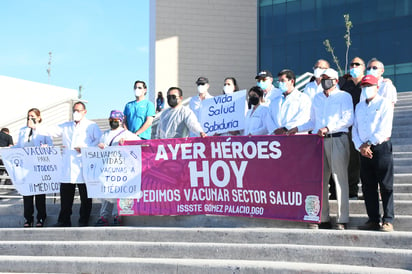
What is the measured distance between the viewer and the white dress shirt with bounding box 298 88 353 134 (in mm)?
6449

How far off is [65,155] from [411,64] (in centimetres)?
2469

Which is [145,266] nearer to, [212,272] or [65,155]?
[212,272]

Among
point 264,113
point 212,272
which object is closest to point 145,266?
point 212,272

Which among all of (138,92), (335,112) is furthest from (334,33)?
(335,112)

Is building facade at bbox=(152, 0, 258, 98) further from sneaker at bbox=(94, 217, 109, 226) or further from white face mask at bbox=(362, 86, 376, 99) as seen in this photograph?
white face mask at bbox=(362, 86, 376, 99)

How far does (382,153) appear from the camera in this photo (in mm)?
6051

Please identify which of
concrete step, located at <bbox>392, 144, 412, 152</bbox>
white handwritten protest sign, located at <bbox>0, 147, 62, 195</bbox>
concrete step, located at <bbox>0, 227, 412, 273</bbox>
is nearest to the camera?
concrete step, located at <bbox>0, 227, 412, 273</bbox>

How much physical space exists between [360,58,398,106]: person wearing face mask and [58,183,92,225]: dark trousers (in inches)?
170

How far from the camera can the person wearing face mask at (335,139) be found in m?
6.36

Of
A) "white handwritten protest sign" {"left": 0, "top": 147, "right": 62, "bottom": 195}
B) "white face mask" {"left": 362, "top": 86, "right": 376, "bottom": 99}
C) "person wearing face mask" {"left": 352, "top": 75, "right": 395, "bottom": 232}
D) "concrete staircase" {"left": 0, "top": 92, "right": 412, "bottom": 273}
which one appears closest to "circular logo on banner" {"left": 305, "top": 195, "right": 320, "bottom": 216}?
"concrete staircase" {"left": 0, "top": 92, "right": 412, "bottom": 273}

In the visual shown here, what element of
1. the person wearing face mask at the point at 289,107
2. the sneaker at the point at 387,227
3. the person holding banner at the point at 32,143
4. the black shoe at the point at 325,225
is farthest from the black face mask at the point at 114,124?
the sneaker at the point at 387,227

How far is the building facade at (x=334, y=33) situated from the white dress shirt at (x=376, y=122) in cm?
2377

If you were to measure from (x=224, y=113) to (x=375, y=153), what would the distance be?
266 centimetres

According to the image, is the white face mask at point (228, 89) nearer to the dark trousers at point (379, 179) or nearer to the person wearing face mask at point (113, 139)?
the person wearing face mask at point (113, 139)
